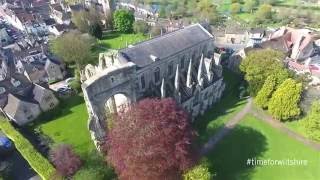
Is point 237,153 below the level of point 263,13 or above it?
below

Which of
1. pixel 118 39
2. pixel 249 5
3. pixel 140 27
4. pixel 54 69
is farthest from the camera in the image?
pixel 249 5

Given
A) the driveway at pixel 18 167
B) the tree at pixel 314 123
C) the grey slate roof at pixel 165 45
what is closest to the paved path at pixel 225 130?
the tree at pixel 314 123

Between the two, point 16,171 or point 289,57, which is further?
point 289,57

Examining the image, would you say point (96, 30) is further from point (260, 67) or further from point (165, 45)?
point (260, 67)

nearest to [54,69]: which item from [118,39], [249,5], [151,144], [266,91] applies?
[118,39]

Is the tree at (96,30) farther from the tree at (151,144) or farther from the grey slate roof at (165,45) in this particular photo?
the tree at (151,144)

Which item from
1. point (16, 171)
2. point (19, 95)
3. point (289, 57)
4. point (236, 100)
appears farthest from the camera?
point (289, 57)

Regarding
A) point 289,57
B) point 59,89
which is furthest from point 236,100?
point 59,89

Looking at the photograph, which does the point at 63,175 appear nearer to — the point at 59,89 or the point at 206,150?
the point at 206,150
